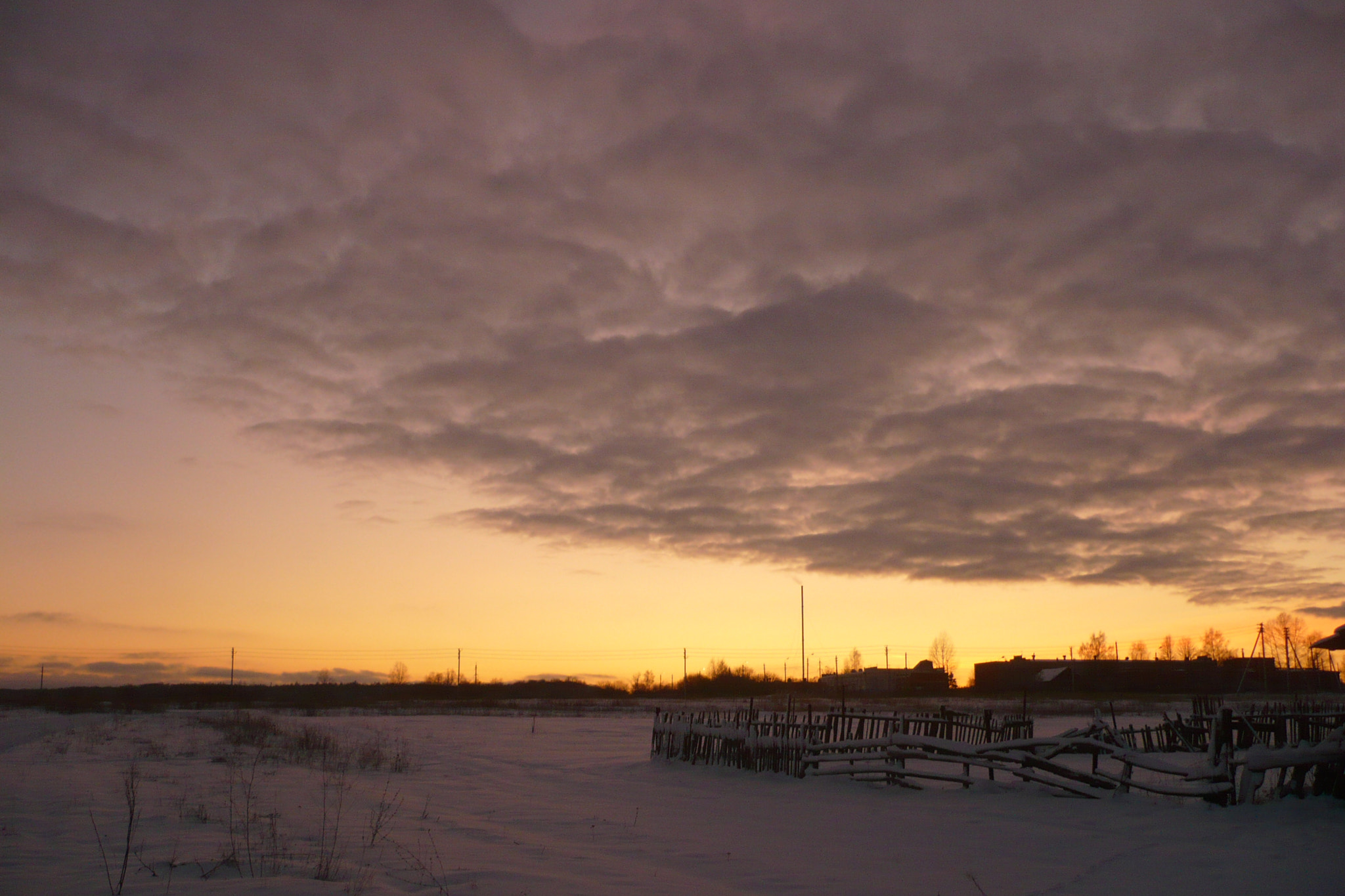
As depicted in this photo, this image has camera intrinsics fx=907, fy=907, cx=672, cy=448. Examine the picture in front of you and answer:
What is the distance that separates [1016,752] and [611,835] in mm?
7288

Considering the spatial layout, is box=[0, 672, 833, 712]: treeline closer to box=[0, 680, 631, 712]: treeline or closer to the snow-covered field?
box=[0, 680, 631, 712]: treeline

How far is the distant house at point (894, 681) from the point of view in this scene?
10431 cm

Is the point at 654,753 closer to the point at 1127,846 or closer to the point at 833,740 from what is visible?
the point at 833,740

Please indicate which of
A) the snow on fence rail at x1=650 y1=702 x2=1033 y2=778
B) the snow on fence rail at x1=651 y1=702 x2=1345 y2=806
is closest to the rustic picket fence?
the snow on fence rail at x1=651 y1=702 x2=1345 y2=806

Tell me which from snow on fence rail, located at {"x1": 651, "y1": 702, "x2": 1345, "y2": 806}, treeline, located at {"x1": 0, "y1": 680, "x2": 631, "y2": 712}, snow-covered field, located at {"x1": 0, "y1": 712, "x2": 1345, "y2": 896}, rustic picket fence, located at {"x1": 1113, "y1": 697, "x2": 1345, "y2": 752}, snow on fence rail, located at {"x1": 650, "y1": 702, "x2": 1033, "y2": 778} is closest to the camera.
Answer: snow-covered field, located at {"x1": 0, "y1": 712, "x2": 1345, "y2": 896}

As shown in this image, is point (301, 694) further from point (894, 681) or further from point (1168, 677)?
point (1168, 677)

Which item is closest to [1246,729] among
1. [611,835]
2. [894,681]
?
[611,835]

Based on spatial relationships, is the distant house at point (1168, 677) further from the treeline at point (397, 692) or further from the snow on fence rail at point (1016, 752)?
the snow on fence rail at point (1016, 752)

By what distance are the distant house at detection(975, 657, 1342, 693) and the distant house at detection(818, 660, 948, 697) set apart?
9740 mm

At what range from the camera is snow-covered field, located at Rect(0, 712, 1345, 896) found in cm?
838

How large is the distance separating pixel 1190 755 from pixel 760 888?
63.1ft

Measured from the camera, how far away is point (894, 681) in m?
108

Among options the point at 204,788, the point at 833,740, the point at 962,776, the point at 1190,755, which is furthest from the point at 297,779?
the point at 1190,755

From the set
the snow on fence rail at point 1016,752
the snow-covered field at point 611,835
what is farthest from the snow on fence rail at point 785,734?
the snow-covered field at point 611,835
